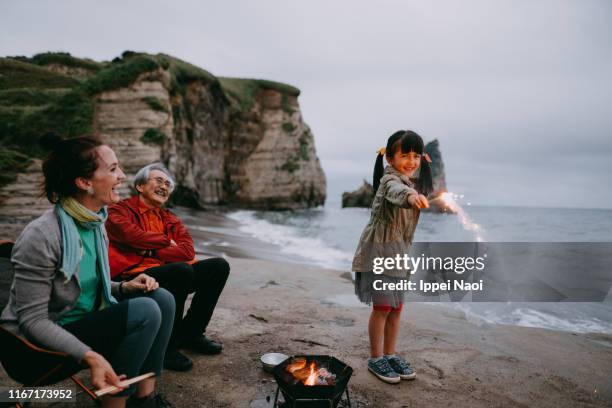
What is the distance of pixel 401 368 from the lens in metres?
3.33

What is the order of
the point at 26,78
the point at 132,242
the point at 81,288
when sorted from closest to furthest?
the point at 81,288
the point at 132,242
the point at 26,78

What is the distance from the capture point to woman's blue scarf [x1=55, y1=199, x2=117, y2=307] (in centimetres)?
195

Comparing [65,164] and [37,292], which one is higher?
[65,164]

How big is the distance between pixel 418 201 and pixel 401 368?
1728 mm

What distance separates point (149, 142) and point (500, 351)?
20.9 metres

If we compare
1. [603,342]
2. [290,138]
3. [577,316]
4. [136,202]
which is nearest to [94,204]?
[136,202]

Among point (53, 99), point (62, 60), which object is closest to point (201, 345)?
point (53, 99)

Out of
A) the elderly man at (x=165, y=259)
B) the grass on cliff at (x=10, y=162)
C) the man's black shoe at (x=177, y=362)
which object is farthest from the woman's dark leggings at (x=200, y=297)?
the grass on cliff at (x=10, y=162)

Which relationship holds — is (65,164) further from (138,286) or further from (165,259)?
(165,259)

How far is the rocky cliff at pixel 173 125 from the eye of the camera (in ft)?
61.8

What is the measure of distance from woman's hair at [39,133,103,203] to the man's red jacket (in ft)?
3.36

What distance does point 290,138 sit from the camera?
41.4 meters

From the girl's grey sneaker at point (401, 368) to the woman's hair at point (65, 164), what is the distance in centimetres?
297

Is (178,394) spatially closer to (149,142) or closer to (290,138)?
(149,142)
